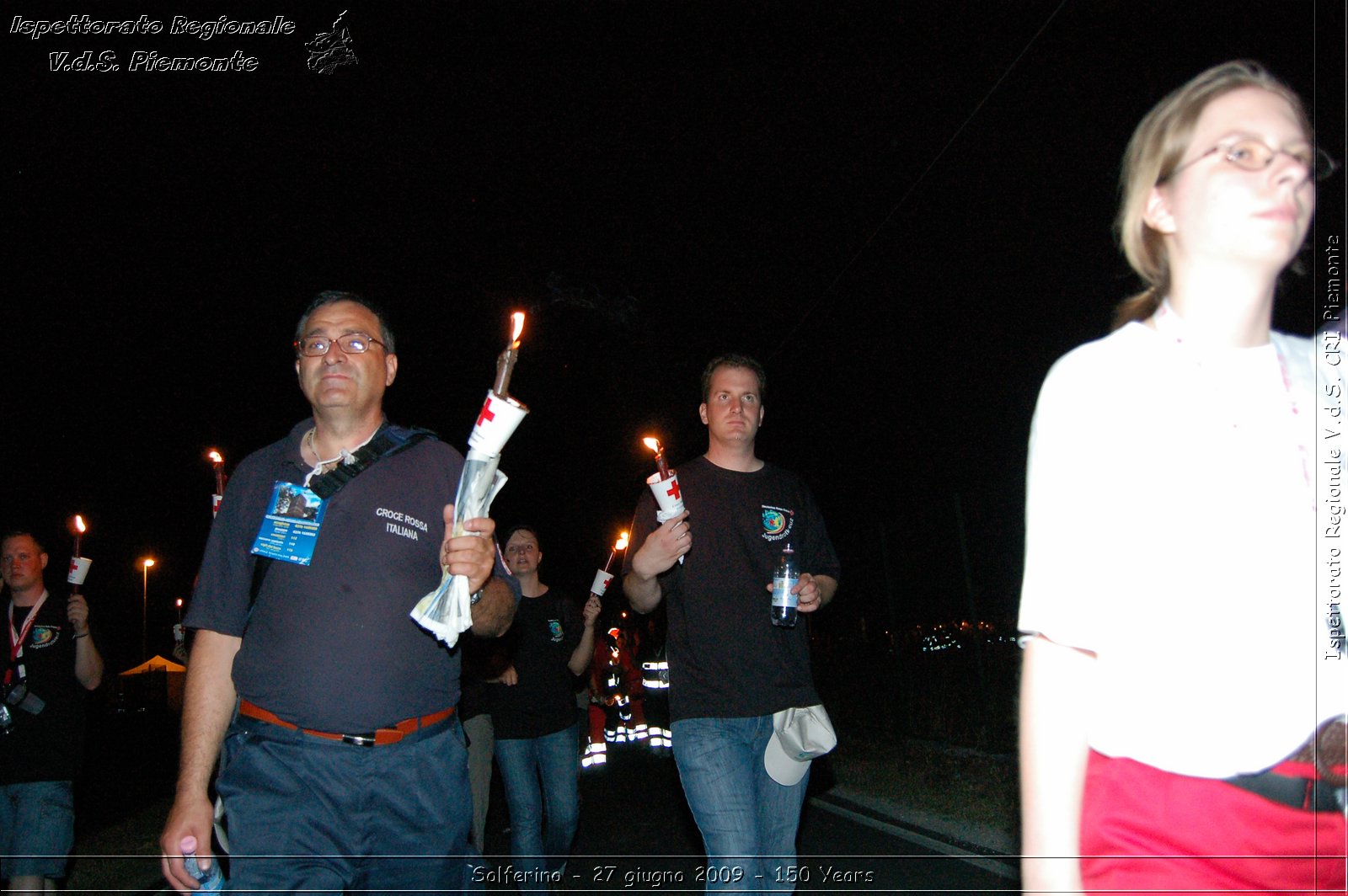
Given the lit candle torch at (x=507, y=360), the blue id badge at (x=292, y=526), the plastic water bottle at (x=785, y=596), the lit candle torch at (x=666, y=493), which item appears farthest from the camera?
the plastic water bottle at (x=785, y=596)

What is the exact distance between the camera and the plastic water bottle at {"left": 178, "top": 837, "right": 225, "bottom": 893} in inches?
126

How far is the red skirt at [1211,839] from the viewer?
152 cm

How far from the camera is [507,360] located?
313 cm

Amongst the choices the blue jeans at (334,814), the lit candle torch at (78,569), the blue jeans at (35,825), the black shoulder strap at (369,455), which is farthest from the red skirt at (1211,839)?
the lit candle torch at (78,569)

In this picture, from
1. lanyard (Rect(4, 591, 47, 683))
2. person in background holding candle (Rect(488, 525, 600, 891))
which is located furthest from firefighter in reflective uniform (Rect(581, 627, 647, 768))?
lanyard (Rect(4, 591, 47, 683))

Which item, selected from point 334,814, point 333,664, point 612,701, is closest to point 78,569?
point 333,664

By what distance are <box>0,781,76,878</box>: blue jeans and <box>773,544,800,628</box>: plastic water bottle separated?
478cm

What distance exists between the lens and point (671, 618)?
4.98m

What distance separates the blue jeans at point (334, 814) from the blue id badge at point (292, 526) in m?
0.57

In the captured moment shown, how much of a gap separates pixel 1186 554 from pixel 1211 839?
1.41 ft

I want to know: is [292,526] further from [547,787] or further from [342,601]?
[547,787]

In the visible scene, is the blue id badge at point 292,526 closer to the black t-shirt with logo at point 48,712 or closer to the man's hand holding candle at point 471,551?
the man's hand holding candle at point 471,551

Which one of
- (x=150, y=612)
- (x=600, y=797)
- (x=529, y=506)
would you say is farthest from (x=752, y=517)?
(x=150, y=612)

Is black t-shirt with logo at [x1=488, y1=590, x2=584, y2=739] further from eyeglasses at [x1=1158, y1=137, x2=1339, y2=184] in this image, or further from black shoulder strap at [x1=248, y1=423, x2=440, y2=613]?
eyeglasses at [x1=1158, y1=137, x2=1339, y2=184]
